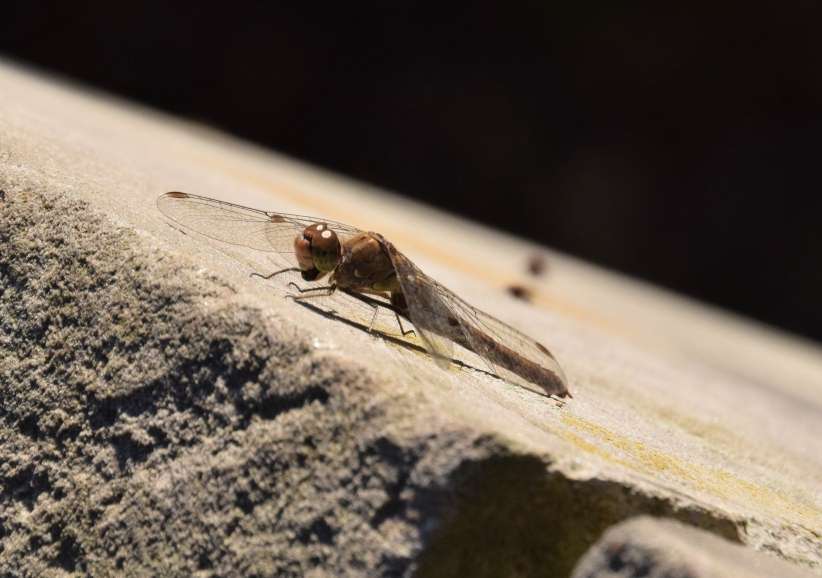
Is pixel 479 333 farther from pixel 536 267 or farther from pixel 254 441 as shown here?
pixel 536 267

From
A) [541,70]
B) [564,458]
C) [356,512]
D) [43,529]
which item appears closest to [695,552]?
[564,458]

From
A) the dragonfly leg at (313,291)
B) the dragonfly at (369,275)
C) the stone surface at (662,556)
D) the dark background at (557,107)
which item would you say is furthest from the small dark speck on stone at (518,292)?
the dark background at (557,107)

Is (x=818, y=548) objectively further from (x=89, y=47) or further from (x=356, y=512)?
(x=89, y=47)

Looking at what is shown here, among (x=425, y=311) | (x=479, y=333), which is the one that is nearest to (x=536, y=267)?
(x=479, y=333)

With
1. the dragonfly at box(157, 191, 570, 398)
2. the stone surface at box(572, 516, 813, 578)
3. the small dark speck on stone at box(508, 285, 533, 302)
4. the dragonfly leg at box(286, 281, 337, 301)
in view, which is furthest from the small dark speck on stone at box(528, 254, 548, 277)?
the stone surface at box(572, 516, 813, 578)

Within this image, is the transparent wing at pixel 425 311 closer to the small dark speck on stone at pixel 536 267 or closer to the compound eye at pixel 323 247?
the compound eye at pixel 323 247
